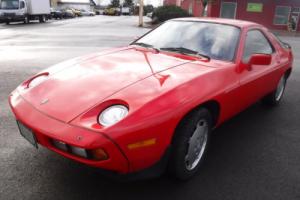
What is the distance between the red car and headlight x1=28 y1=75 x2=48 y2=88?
0.02m

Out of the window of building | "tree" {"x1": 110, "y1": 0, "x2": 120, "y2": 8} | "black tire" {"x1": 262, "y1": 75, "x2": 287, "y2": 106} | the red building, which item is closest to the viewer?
"black tire" {"x1": 262, "y1": 75, "x2": 287, "y2": 106}

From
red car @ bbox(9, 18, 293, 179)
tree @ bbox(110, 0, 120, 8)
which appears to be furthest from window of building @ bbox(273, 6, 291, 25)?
tree @ bbox(110, 0, 120, 8)

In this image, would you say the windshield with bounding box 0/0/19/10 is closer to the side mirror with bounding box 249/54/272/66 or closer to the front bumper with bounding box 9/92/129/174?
the side mirror with bounding box 249/54/272/66

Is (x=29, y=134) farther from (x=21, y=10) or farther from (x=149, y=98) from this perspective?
(x=21, y=10)

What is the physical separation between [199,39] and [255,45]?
0.83 meters

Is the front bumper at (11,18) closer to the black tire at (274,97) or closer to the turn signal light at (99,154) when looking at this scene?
the black tire at (274,97)

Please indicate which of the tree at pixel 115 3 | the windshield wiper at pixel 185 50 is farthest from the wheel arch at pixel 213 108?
the tree at pixel 115 3

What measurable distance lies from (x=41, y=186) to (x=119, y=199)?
27.4 inches

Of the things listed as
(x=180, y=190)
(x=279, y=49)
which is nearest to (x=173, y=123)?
(x=180, y=190)

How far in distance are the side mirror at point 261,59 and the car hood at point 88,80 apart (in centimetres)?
79

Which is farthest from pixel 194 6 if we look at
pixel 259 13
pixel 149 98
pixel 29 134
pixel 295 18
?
pixel 29 134

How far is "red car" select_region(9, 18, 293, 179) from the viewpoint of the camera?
2.26 metres

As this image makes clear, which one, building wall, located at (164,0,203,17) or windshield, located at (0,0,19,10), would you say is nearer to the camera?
windshield, located at (0,0,19,10)

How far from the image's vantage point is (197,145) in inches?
116
